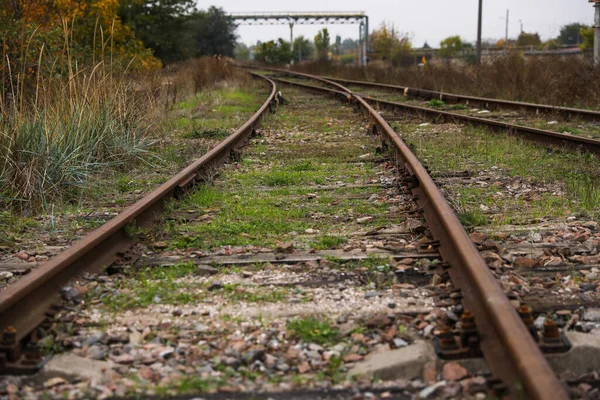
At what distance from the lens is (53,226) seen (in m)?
4.65

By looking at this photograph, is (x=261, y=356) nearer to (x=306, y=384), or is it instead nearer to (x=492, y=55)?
(x=306, y=384)

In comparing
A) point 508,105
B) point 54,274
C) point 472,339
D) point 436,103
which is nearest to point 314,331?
point 472,339

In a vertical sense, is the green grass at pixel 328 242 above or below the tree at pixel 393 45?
below

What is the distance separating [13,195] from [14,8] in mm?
6373

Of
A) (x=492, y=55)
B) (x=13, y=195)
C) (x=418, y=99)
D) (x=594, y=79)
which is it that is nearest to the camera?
(x=13, y=195)

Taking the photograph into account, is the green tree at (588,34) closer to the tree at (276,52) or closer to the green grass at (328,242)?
the tree at (276,52)

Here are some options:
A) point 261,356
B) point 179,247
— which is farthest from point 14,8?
point 261,356

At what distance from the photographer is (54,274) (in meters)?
3.17

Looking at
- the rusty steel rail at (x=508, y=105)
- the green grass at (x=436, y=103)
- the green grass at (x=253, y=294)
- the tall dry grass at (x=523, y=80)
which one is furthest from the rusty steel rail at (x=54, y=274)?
the tall dry grass at (x=523, y=80)

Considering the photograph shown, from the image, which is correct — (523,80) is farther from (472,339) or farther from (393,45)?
(393,45)

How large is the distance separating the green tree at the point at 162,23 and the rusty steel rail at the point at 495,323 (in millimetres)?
42084

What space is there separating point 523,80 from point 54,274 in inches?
594

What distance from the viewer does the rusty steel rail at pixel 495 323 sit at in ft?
6.57

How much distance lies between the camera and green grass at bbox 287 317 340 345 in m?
2.76
